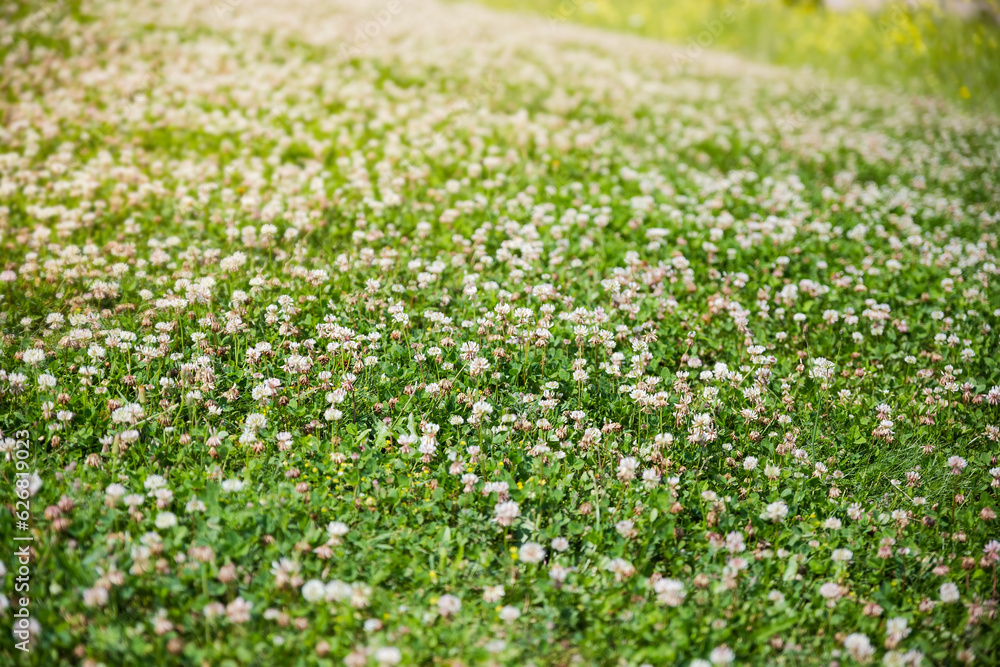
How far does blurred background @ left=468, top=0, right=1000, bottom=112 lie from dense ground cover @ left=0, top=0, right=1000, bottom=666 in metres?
4.03

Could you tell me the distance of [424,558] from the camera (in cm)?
337

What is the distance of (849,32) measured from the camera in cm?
1681

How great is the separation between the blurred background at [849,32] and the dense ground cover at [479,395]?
403cm

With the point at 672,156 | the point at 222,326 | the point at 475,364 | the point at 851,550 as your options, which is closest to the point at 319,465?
the point at 475,364

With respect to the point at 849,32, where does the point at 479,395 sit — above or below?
below

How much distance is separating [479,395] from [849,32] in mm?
17058

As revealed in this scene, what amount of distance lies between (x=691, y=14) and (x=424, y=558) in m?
19.2

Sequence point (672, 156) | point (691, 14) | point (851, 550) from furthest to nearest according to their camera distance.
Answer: point (691, 14), point (672, 156), point (851, 550)

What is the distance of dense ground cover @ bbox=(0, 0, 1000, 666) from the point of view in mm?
3049

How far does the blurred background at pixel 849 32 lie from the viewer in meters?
11.0

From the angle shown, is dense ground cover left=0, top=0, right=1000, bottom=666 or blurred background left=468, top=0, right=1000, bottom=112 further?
blurred background left=468, top=0, right=1000, bottom=112

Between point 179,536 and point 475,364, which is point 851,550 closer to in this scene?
point 475,364

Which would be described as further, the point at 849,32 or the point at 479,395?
the point at 849,32

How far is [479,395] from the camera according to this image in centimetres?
421
